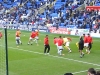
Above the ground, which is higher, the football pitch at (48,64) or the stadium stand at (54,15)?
the stadium stand at (54,15)

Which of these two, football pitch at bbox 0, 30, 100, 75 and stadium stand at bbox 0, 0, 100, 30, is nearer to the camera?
football pitch at bbox 0, 30, 100, 75

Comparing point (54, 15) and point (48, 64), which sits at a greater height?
point (54, 15)

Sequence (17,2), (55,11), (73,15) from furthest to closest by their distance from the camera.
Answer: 1. (17,2)
2. (55,11)
3. (73,15)

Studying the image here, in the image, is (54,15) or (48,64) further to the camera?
(54,15)

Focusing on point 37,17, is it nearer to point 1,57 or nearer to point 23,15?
point 23,15

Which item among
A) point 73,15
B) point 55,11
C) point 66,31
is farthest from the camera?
point 55,11

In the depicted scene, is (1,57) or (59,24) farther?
(59,24)

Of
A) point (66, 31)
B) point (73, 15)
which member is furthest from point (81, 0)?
point (66, 31)

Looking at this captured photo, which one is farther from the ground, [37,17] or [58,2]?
[58,2]

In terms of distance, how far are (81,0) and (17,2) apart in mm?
22308

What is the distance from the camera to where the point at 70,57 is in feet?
66.9

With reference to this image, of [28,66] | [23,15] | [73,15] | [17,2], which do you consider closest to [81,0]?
[73,15]

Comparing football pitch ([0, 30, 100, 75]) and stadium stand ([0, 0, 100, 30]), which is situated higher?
stadium stand ([0, 0, 100, 30])

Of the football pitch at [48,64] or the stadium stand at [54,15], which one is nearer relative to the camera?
the football pitch at [48,64]
